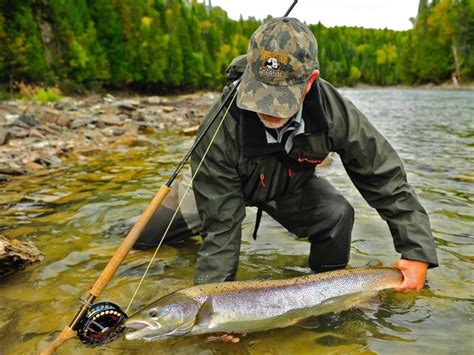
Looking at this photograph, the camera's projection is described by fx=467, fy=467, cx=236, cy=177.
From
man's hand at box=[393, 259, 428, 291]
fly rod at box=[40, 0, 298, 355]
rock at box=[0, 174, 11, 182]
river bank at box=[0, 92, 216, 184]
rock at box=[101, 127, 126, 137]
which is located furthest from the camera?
rock at box=[101, 127, 126, 137]

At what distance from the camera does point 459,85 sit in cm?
6706

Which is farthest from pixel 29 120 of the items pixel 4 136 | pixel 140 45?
pixel 140 45

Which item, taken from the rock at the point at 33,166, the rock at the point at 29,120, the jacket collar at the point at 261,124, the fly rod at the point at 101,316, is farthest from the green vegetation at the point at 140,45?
the fly rod at the point at 101,316

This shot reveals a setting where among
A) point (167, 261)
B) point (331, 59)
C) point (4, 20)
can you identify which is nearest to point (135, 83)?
point (4, 20)

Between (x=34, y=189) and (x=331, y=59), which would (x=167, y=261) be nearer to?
(x=34, y=189)

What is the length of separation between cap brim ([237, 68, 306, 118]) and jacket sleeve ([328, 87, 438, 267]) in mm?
499

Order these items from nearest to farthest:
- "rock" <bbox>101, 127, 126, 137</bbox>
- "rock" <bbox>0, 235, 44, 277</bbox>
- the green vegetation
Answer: "rock" <bbox>0, 235, 44, 277</bbox>
"rock" <bbox>101, 127, 126, 137</bbox>
the green vegetation

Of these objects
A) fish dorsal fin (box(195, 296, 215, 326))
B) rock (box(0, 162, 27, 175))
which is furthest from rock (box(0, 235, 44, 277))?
rock (box(0, 162, 27, 175))

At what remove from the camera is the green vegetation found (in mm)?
31078

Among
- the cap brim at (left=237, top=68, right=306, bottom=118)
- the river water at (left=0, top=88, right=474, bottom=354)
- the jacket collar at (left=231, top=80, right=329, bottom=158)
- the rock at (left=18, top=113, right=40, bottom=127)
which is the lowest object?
the river water at (left=0, top=88, right=474, bottom=354)

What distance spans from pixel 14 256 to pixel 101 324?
1.41m

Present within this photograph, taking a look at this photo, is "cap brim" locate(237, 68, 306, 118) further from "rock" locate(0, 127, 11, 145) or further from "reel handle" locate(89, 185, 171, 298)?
"rock" locate(0, 127, 11, 145)

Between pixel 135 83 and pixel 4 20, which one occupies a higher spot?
pixel 4 20

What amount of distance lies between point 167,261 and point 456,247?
2.79 meters
